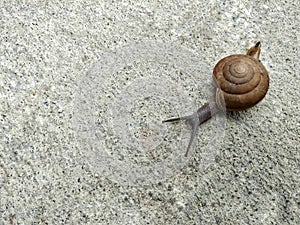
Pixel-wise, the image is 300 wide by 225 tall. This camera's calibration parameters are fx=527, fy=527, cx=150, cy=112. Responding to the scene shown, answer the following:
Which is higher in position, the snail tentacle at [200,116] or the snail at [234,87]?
the snail at [234,87]

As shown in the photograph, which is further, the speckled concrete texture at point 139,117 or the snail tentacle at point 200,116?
the snail tentacle at point 200,116

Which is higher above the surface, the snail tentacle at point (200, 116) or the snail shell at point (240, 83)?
the snail shell at point (240, 83)

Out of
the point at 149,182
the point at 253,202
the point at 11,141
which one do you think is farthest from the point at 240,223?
the point at 11,141

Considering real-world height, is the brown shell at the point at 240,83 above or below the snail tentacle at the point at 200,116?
above

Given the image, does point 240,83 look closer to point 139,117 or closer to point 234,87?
point 234,87

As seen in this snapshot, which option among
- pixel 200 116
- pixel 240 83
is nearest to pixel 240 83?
pixel 240 83
